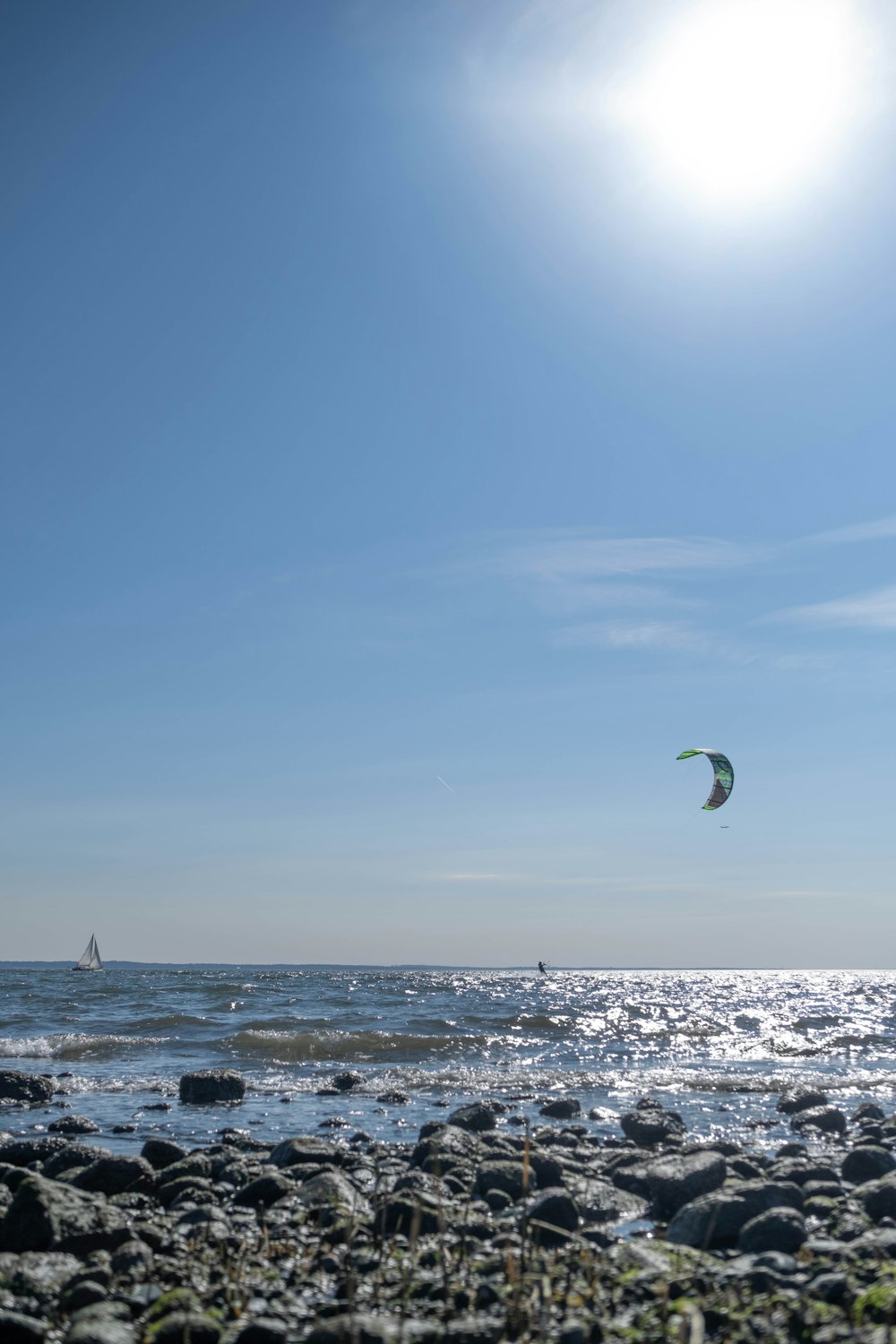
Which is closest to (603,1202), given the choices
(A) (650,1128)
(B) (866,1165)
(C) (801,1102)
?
(B) (866,1165)

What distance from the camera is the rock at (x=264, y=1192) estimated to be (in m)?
7.91

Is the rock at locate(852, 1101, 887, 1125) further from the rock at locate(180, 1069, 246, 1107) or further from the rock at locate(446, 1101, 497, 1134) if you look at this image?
the rock at locate(180, 1069, 246, 1107)

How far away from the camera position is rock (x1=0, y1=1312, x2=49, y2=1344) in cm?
475

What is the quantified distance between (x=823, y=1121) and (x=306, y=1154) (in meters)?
6.59

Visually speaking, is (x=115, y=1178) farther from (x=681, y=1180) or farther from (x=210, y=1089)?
(x=210, y=1089)

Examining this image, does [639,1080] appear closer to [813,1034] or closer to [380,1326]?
[813,1034]

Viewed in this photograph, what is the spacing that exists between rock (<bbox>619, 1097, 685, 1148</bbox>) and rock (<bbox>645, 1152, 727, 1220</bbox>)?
264 cm

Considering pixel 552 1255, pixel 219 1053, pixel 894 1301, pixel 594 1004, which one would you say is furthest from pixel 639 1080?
pixel 594 1004

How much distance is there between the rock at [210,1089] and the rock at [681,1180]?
24.6 ft

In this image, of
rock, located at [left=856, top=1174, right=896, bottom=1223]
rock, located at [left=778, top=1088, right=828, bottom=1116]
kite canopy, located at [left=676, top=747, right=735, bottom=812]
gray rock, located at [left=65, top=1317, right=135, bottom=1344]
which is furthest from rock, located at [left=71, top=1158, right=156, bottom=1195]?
kite canopy, located at [left=676, top=747, right=735, bottom=812]

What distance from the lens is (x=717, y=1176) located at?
328 inches

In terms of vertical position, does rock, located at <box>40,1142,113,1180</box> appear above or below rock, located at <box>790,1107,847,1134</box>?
above

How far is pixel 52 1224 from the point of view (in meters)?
6.74

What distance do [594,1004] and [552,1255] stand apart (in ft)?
116
